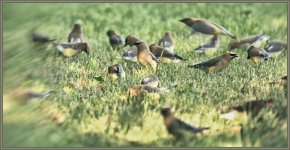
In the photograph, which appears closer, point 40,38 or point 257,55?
point 257,55

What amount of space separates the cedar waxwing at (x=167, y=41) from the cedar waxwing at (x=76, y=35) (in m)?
1.15

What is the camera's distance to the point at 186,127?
10148mm

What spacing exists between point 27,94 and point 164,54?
1.97 metres

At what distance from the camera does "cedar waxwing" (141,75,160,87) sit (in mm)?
11016

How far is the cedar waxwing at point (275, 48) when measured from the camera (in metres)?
12.0

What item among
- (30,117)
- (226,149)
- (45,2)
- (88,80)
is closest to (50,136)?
(30,117)

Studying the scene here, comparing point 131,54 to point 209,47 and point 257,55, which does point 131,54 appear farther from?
point 257,55

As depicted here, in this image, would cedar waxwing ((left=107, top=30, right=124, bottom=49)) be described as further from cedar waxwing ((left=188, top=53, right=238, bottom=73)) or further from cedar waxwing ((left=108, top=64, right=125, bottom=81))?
cedar waxwing ((left=188, top=53, right=238, bottom=73))

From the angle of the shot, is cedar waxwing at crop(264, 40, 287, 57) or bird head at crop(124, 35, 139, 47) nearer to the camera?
cedar waxwing at crop(264, 40, 287, 57)

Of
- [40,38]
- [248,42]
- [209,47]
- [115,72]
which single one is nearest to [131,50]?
[115,72]

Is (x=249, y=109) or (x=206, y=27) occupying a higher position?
(x=206, y=27)

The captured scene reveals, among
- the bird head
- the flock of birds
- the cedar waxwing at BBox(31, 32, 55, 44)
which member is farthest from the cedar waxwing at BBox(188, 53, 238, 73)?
the cedar waxwing at BBox(31, 32, 55, 44)

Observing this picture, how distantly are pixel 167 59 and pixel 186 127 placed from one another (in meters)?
1.77

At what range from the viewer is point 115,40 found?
1267 centimetres
